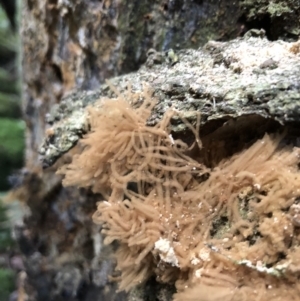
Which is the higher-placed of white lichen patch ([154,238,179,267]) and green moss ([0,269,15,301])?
white lichen patch ([154,238,179,267])

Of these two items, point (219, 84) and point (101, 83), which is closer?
point (219, 84)

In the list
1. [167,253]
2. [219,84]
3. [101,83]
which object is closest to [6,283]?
[101,83]

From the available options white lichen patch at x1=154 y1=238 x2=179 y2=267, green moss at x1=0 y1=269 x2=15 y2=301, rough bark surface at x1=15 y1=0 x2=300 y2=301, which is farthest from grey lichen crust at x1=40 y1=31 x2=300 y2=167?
green moss at x1=0 y1=269 x2=15 y2=301

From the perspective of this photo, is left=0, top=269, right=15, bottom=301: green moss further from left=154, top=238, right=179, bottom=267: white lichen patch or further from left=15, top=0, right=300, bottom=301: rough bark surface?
left=154, top=238, right=179, bottom=267: white lichen patch

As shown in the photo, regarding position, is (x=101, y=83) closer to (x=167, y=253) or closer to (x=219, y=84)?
(x=219, y=84)

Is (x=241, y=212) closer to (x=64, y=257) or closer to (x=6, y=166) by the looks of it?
(x=64, y=257)

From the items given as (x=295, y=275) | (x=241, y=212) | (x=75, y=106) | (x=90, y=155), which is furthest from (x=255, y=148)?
(x=75, y=106)

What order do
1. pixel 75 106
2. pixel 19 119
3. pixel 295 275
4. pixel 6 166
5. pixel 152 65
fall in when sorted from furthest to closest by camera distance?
pixel 19 119
pixel 6 166
pixel 75 106
pixel 152 65
pixel 295 275
